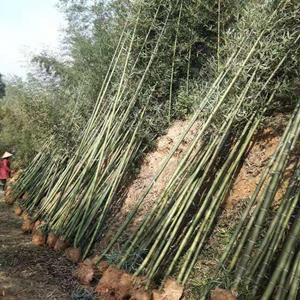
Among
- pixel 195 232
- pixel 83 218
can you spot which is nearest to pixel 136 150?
pixel 83 218

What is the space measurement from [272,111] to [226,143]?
2.10 ft

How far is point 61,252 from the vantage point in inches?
215

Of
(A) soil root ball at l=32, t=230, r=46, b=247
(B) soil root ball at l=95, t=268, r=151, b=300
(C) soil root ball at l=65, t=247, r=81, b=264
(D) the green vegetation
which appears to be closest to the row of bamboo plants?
(D) the green vegetation

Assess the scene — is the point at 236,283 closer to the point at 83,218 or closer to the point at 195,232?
the point at 195,232

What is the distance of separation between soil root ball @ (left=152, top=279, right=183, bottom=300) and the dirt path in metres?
0.88

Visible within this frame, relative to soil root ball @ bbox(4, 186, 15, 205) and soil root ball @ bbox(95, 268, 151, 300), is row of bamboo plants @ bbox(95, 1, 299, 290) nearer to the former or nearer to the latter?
soil root ball @ bbox(95, 268, 151, 300)

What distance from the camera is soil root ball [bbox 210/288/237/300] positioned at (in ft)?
10.7

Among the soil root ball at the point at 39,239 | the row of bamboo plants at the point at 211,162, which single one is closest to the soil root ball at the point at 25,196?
the soil root ball at the point at 39,239

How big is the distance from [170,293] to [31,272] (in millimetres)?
1737

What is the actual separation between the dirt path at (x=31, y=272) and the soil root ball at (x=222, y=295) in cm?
154

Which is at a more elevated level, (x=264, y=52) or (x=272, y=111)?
(x=264, y=52)

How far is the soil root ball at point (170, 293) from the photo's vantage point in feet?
12.6

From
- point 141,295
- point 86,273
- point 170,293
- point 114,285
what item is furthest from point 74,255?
point 170,293

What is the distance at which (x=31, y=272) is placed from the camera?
16.0 feet
